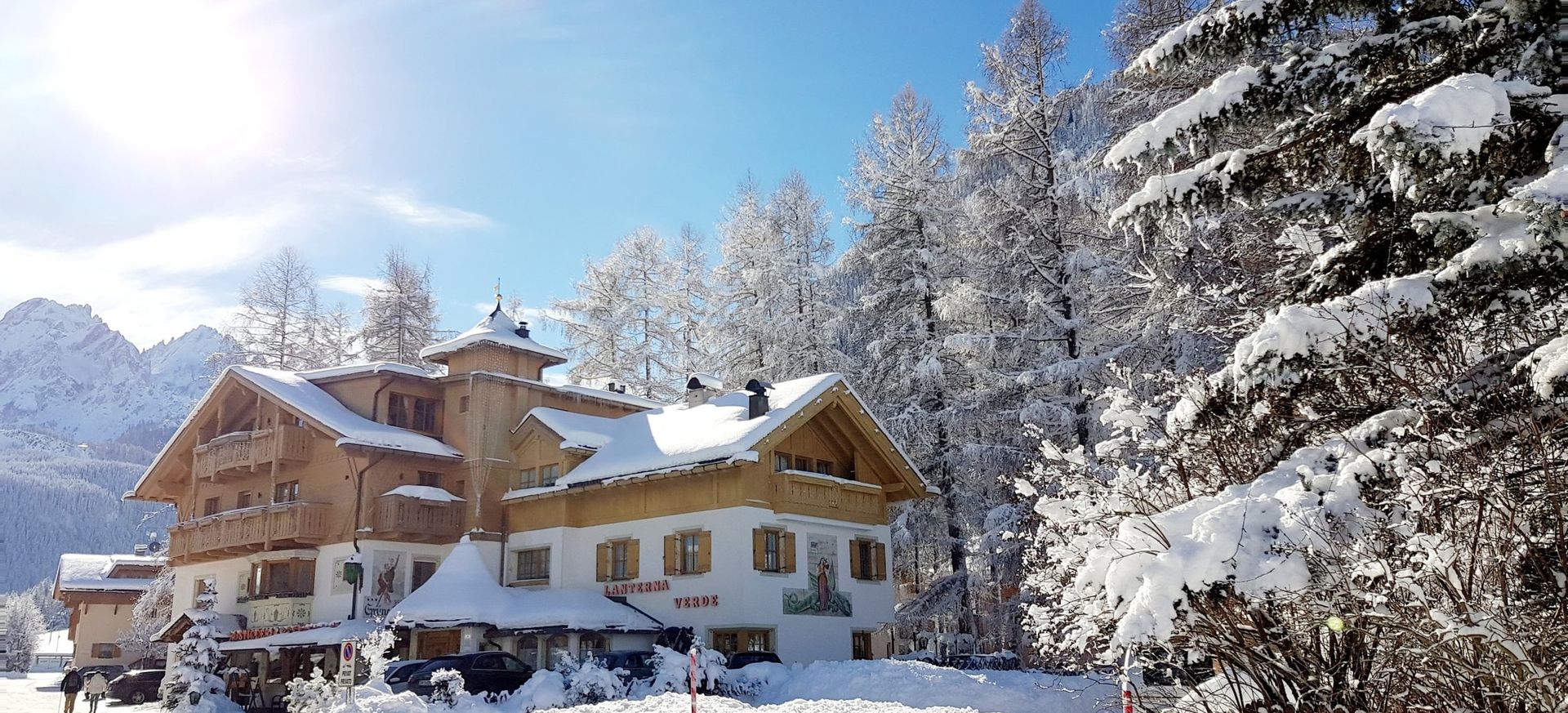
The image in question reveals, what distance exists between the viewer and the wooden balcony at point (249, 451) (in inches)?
1345

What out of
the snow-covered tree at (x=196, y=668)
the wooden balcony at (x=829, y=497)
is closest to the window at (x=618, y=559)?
the wooden balcony at (x=829, y=497)

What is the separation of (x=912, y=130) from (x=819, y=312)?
6.99m

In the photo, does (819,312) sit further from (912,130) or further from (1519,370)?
(1519,370)

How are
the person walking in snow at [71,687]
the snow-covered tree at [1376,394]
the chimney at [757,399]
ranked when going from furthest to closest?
the chimney at [757,399]
the person walking in snow at [71,687]
the snow-covered tree at [1376,394]

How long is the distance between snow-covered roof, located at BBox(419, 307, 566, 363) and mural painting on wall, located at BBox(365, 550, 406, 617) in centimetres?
659

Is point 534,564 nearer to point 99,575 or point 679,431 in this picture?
point 679,431

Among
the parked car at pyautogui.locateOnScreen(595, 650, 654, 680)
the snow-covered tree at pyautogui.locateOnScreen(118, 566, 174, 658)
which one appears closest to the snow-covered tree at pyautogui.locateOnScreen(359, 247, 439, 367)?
the snow-covered tree at pyautogui.locateOnScreen(118, 566, 174, 658)

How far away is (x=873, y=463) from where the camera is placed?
32.8 meters

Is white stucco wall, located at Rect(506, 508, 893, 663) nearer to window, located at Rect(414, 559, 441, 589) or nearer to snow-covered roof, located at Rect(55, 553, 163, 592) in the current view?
window, located at Rect(414, 559, 441, 589)

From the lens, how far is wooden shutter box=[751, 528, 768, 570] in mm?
27969

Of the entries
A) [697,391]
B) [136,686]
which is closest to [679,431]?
[697,391]

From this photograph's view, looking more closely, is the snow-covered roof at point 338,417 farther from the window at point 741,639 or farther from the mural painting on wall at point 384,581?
the window at point 741,639

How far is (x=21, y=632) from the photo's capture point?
7781cm

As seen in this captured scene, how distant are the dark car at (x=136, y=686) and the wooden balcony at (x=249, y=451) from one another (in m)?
7.54
